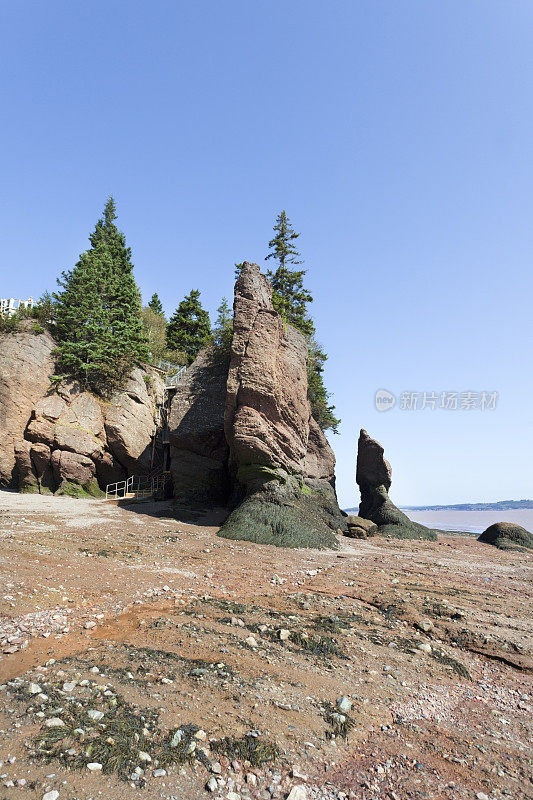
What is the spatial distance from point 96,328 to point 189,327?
699 inches

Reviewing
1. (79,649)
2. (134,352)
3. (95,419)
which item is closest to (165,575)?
(79,649)

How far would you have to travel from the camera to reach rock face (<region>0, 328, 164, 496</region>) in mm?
20734

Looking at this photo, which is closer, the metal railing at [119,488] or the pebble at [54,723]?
the pebble at [54,723]

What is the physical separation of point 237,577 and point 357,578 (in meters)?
3.08

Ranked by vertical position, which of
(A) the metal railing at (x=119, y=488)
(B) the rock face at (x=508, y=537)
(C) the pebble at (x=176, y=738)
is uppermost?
(C) the pebble at (x=176, y=738)

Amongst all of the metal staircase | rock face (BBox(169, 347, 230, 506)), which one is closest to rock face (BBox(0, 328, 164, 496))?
the metal staircase

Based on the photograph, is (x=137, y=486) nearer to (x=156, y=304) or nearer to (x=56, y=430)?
(x=56, y=430)

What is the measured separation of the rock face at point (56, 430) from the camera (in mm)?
20734

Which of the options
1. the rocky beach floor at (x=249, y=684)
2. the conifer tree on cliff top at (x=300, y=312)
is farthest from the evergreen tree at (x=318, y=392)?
the rocky beach floor at (x=249, y=684)

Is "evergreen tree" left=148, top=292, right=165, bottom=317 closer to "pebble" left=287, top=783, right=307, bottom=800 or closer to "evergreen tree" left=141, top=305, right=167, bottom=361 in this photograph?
"evergreen tree" left=141, top=305, right=167, bottom=361

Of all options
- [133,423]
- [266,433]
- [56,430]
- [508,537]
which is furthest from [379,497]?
[56,430]

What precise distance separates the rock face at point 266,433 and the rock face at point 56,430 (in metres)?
8.72

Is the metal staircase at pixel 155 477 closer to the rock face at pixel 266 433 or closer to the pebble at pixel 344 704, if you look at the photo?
the rock face at pixel 266 433

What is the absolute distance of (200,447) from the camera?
19.5 meters
